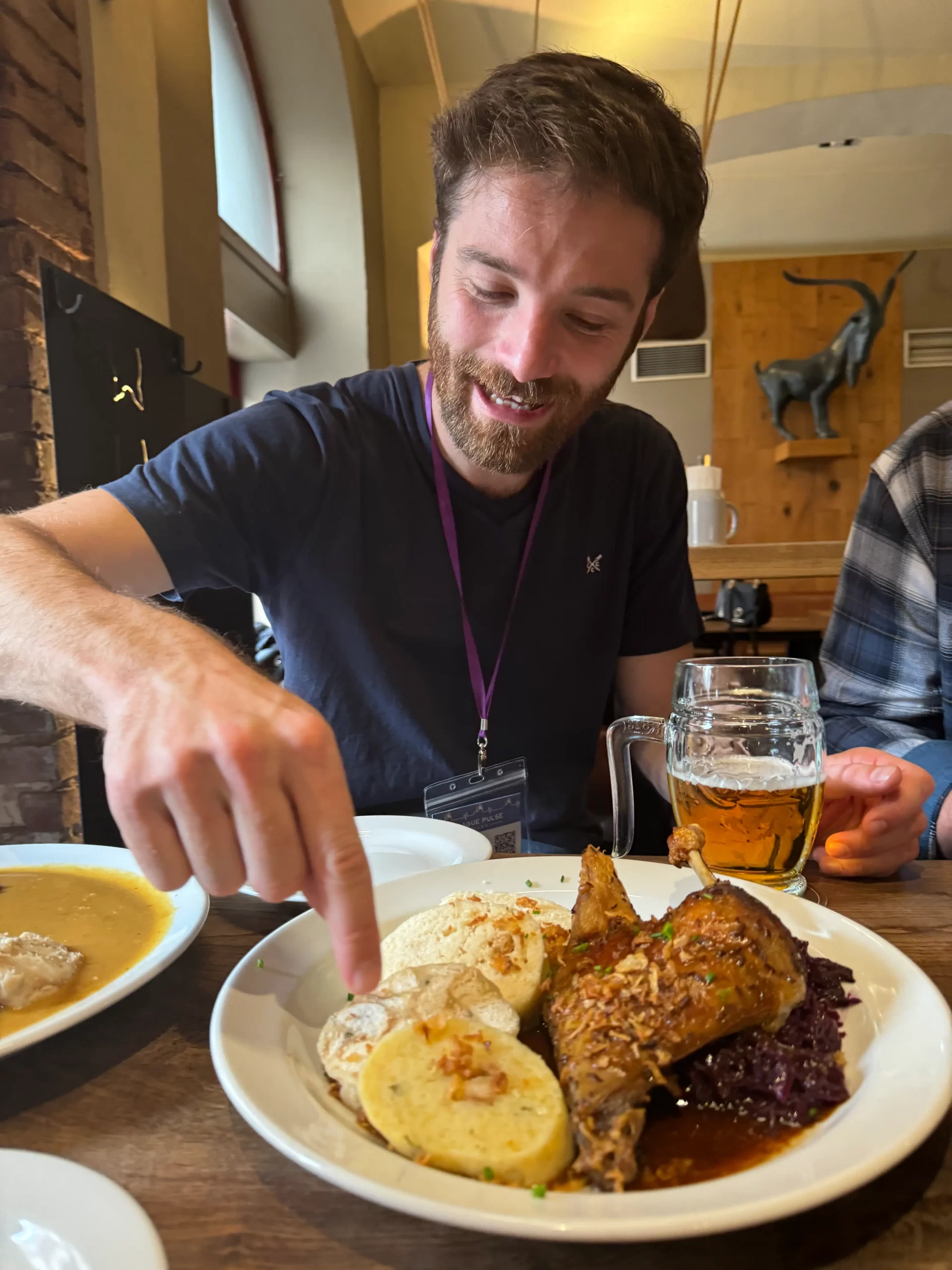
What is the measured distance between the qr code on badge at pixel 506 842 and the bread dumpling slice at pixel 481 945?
0.48 m

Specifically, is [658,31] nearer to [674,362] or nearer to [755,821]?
[674,362]

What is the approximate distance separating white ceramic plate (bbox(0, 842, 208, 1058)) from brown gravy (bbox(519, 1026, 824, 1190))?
399mm

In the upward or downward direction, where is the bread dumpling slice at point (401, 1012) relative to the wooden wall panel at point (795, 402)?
downward

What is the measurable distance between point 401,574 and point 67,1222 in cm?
120

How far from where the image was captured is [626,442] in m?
1.76

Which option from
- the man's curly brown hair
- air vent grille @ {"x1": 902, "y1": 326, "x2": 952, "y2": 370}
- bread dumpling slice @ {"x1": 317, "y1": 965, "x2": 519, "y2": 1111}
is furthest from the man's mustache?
air vent grille @ {"x1": 902, "y1": 326, "x2": 952, "y2": 370}

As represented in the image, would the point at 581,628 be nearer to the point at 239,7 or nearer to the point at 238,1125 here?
the point at 238,1125

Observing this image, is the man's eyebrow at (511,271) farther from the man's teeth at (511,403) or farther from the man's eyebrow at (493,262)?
the man's teeth at (511,403)

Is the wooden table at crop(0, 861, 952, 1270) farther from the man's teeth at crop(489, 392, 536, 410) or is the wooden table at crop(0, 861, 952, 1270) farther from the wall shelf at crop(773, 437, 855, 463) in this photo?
the wall shelf at crop(773, 437, 855, 463)

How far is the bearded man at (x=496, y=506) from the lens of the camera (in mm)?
1316

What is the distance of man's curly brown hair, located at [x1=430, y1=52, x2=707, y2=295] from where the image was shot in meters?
1.31

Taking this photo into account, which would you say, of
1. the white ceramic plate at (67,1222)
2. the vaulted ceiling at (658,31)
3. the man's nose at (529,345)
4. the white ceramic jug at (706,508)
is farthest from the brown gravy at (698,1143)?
the vaulted ceiling at (658,31)

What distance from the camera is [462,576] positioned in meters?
1.58

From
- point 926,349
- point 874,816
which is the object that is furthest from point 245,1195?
point 926,349
